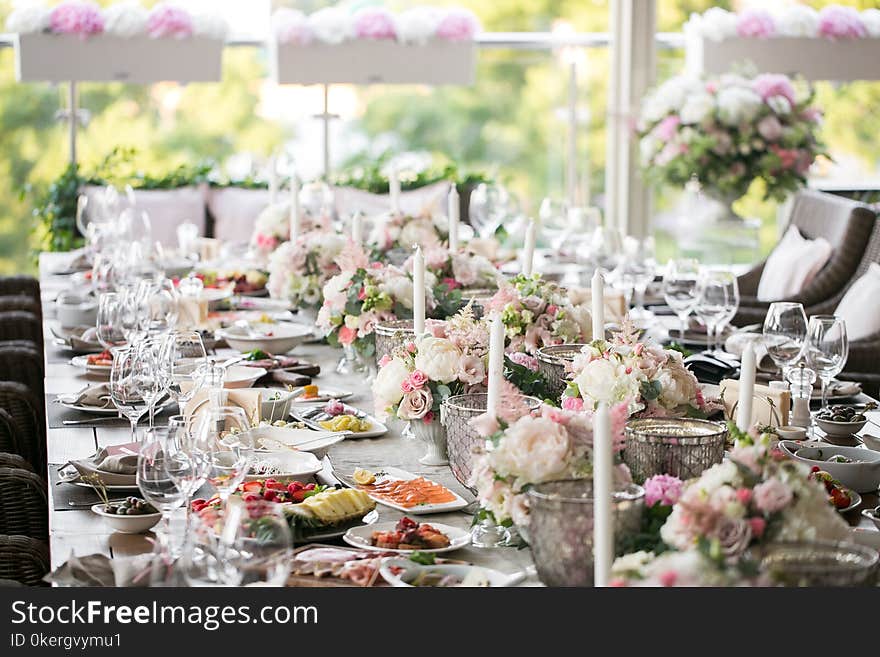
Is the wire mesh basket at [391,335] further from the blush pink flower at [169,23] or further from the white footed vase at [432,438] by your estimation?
the blush pink flower at [169,23]

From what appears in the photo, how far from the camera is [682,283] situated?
341 cm

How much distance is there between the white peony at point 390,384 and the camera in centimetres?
219

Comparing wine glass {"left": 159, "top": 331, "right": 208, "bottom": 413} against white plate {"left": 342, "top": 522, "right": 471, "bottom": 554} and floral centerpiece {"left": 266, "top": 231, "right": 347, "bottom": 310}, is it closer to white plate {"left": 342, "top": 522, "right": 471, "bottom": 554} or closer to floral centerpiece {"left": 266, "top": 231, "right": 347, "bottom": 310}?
white plate {"left": 342, "top": 522, "right": 471, "bottom": 554}

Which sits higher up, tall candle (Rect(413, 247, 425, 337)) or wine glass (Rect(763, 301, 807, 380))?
tall candle (Rect(413, 247, 425, 337))

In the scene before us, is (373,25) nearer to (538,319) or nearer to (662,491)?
(538,319)

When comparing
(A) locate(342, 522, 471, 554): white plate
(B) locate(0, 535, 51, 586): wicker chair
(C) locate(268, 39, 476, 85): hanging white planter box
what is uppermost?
(C) locate(268, 39, 476, 85): hanging white planter box

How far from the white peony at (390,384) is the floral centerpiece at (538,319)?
0.32m

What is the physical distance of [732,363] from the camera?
2.86 metres

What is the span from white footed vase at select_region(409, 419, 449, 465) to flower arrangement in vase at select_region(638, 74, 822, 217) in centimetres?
400

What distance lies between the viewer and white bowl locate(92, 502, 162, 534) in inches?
74.2

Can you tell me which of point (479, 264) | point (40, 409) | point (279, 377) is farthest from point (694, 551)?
point (40, 409)

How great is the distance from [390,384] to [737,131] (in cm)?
421

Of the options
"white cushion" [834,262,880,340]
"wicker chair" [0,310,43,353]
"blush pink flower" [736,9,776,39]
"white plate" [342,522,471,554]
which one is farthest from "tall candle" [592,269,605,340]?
"blush pink flower" [736,9,776,39]

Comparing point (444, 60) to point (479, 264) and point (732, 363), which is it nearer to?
point (479, 264)
